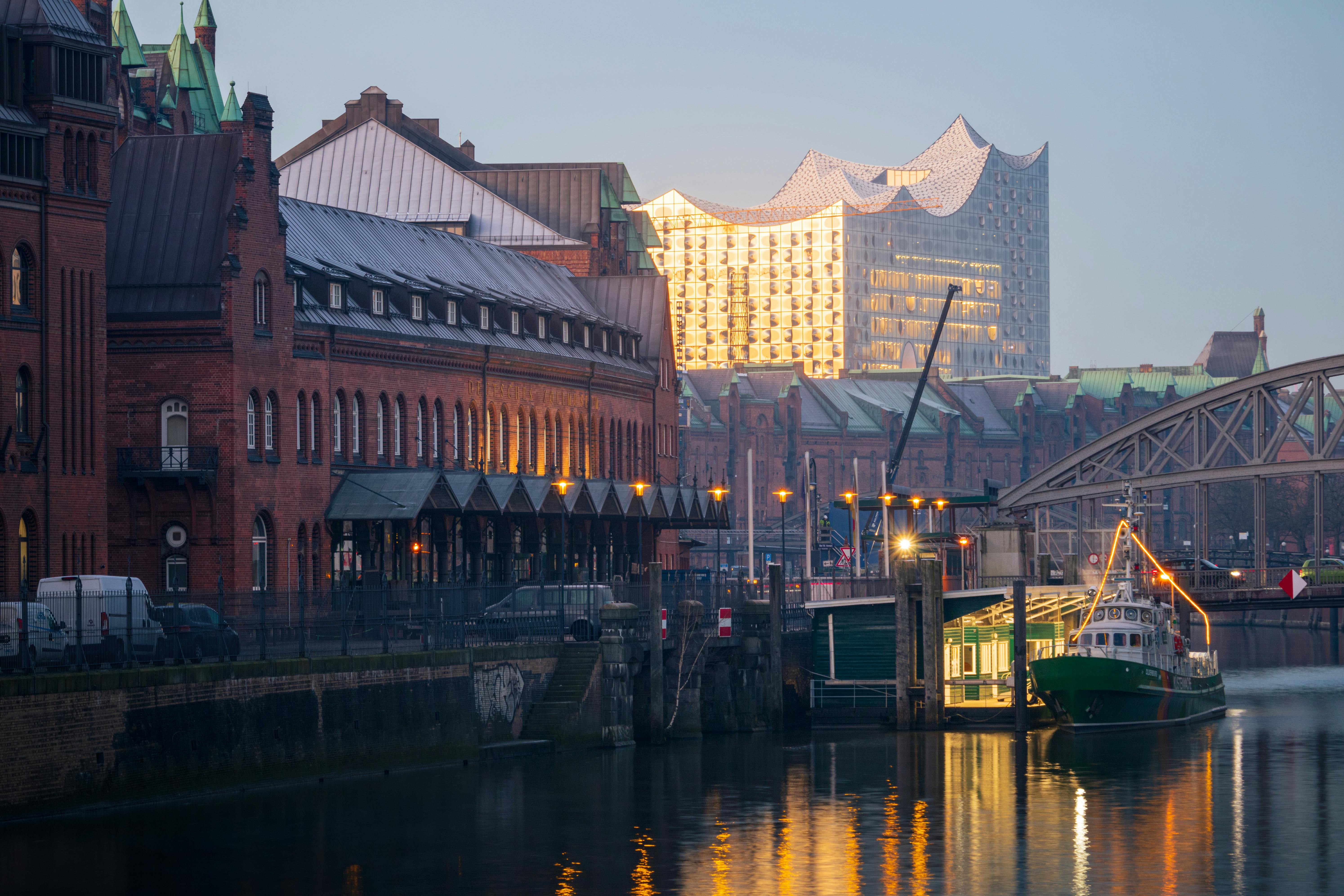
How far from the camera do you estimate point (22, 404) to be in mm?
70250

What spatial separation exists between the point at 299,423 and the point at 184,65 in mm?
58445

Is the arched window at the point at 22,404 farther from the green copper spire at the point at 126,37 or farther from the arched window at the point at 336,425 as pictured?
the green copper spire at the point at 126,37

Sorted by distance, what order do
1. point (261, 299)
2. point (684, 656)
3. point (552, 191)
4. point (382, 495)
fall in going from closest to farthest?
point (684, 656)
point (261, 299)
point (382, 495)
point (552, 191)

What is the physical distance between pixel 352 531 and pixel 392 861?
38.6 metres

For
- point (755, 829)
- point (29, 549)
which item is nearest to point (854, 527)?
point (29, 549)

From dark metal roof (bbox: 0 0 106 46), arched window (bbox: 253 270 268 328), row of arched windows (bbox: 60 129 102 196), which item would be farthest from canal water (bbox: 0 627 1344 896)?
dark metal roof (bbox: 0 0 106 46)

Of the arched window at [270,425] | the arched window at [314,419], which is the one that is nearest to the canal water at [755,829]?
the arched window at [270,425]

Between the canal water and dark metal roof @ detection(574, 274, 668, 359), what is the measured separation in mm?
48615

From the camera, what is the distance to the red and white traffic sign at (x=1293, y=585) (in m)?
91.6

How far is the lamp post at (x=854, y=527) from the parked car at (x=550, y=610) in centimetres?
1289

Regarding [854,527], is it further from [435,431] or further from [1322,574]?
[435,431]

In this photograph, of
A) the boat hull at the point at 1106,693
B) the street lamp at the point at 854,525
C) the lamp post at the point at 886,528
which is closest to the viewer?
the boat hull at the point at 1106,693

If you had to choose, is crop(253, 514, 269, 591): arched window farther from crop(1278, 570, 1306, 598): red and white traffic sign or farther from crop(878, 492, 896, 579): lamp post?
crop(1278, 570, 1306, 598): red and white traffic sign

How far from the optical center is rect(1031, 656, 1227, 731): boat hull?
81.9 m
